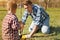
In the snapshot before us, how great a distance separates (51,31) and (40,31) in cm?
22

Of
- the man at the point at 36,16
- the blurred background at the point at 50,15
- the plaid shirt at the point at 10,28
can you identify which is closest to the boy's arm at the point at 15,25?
the plaid shirt at the point at 10,28

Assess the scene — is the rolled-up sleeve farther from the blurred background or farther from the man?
the blurred background

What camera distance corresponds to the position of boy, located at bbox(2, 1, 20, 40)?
135 inches

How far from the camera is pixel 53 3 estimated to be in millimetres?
7863

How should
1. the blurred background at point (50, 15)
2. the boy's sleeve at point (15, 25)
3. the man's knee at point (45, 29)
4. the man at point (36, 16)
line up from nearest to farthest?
the boy's sleeve at point (15, 25), the man at point (36, 16), the blurred background at point (50, 15), the man's knee at point (45, 29)

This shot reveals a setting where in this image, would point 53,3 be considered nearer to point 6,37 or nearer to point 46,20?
point 46,20

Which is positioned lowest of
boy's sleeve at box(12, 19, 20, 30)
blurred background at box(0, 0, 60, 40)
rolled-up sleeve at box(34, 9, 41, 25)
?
blurred background at box(0, 0, 60, 40)

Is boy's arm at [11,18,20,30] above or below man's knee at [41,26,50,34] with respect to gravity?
above

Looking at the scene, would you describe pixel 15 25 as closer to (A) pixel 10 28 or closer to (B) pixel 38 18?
(A) pixel 10 28

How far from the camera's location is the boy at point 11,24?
135 inches

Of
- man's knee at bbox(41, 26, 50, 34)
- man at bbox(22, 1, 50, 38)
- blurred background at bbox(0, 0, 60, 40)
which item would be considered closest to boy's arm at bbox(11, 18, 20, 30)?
man at bbox(22, 1, 50, 38)

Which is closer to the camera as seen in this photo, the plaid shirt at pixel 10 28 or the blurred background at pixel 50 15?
the plaid shirt at pixel 10 28

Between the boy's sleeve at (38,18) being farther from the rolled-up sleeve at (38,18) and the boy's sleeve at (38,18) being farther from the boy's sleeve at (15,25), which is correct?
the boy's sleeve at (15,25)

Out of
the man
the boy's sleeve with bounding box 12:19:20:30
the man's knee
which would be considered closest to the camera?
the boy's sleeve with bounding box 12:19:20:30
